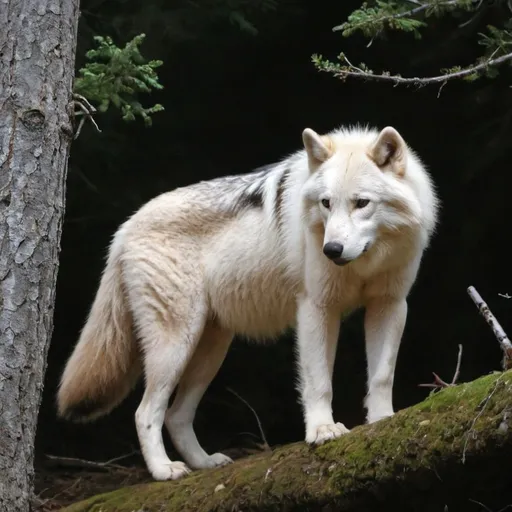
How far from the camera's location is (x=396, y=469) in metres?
4.25

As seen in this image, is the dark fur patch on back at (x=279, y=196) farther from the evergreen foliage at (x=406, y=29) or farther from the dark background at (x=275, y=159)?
the dark background at (x=275, y=159)

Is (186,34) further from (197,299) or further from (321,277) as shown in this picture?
(321,277)

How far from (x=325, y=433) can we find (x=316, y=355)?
55 cm

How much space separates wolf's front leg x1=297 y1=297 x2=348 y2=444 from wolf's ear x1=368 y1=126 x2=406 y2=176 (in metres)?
0.86

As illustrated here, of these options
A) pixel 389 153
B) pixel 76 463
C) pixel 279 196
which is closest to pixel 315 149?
pixel 389 153

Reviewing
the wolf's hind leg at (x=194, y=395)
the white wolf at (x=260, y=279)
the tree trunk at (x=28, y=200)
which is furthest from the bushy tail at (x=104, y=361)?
the tree trunk at (x=28, y=200)

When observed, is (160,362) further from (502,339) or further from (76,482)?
(502,339)

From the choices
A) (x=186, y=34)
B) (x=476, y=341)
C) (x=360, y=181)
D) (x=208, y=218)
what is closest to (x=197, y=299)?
(x=208, y=218)

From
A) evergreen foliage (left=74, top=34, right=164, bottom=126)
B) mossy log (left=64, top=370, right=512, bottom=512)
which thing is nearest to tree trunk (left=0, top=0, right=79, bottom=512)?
evergreen foliage (left=74, top=34, right=164, bottom=126)

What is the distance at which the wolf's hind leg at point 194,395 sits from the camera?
6152 mm

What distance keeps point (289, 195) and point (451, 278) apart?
318 cm

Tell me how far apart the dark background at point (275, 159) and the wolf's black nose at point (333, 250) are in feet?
10.3

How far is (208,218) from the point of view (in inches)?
245

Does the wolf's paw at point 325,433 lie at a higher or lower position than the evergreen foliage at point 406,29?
lower
